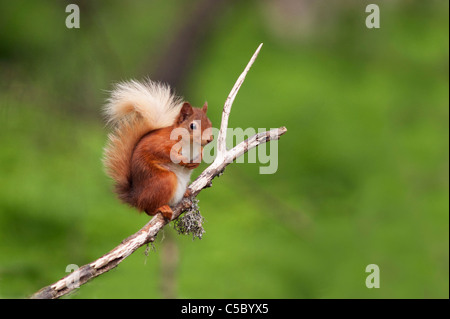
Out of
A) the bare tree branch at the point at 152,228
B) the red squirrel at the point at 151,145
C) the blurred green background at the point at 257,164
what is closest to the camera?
the bare tree branch at the point at 152,228

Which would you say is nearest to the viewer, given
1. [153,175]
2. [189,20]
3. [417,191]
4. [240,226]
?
[153,175]

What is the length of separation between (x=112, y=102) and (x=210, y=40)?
608cm

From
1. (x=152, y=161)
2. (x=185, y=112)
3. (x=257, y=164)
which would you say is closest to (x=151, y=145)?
(x=152, y=161)

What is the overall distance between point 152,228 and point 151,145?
11.0 inches

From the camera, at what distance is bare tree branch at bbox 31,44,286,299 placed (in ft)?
7.07

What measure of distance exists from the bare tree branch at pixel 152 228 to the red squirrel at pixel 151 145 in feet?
0.12

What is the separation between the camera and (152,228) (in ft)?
7.59

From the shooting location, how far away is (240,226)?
493 cm

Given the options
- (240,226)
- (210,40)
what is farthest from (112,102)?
(210,40)

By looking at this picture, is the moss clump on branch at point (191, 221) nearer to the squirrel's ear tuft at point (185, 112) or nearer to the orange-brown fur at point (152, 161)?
the orange-brown fur at point (152, 161)

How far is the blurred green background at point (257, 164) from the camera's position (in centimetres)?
385

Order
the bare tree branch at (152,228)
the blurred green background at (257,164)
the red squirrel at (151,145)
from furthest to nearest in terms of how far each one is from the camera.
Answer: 1. the blurred green background at (257,164)
2. the red squirrel at (151,145)
3. the bare tree branch at (152,228)

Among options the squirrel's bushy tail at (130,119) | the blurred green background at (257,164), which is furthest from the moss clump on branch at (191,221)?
the blurred green background at (257,164)

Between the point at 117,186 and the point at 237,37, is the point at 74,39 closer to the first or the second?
the point at 117,186
